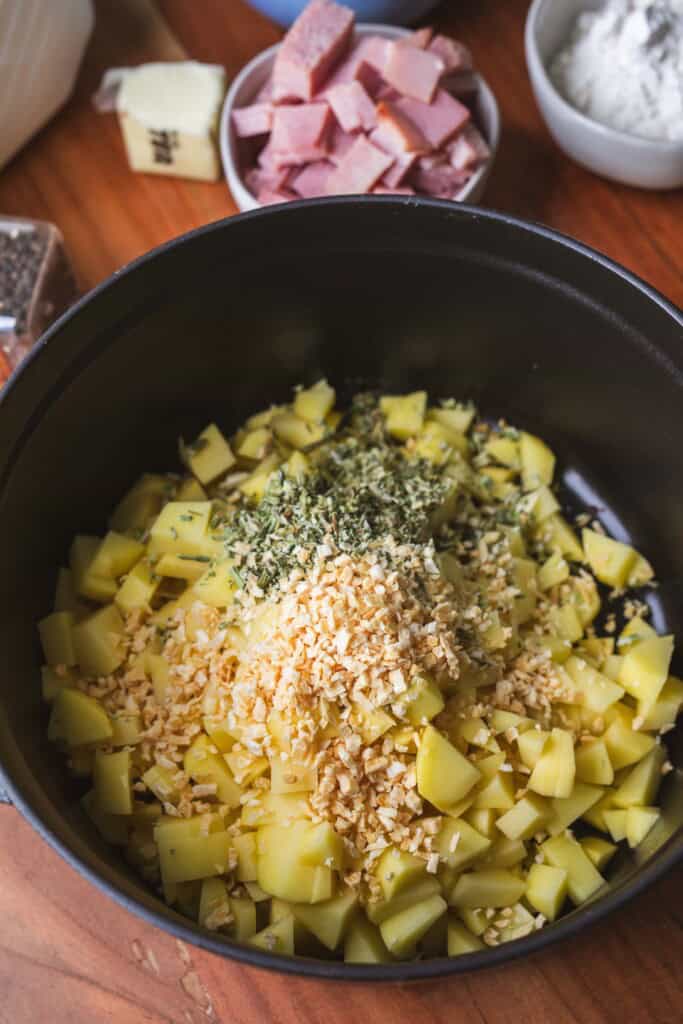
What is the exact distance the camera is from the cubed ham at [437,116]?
142cm

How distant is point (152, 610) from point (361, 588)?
1.00 feet

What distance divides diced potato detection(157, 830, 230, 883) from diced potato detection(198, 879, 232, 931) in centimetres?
2

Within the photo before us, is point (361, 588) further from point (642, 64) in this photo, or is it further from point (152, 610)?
point (642, 64)

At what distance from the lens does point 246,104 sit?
1529mm

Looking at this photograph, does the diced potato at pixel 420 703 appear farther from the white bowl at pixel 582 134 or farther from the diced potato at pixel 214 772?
the white bowl at pixel 582 134

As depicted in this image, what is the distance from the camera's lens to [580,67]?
1517 mm

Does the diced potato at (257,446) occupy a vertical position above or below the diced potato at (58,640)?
above

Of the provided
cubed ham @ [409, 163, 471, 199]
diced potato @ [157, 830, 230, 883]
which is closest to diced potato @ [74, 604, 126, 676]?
diced potato @ [157, 830, 230, 883]

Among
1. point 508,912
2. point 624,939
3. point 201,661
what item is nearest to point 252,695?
point 201,661

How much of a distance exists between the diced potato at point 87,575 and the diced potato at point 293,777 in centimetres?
34

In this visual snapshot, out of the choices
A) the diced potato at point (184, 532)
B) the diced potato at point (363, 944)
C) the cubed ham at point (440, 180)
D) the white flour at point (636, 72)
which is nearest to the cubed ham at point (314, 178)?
the cubed ham at point (440, 180)

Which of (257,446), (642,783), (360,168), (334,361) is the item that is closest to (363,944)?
(642,783)

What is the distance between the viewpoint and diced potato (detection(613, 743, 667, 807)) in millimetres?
1194

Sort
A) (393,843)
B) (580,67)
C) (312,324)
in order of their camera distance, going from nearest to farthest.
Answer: (393,843), (312,324), (580,67)
